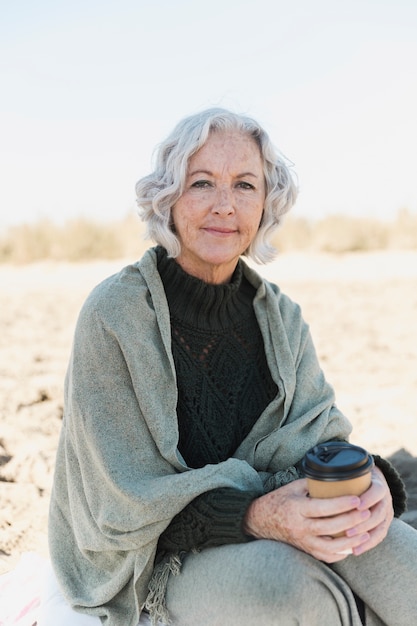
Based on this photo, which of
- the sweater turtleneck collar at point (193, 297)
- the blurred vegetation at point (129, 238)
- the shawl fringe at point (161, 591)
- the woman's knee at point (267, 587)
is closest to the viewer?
the woman's knee at point (267, 587)

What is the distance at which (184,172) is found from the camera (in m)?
2.43

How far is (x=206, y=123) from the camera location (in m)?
2.43

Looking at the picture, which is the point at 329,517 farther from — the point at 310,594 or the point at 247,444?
the point at 247,444

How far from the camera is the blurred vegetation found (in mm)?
15914

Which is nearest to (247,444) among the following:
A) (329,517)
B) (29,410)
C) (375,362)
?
(329,517)

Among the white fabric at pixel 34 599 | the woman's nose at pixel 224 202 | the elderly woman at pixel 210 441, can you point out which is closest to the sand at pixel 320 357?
the white fabric at pixel 34 599

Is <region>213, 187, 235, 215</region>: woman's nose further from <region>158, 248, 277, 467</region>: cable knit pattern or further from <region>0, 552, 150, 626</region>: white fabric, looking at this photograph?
<region>0, 552, 150, 626</region>: white fabric

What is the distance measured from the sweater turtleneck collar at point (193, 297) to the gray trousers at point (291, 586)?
2.40 feet

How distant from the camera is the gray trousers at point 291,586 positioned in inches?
74.9

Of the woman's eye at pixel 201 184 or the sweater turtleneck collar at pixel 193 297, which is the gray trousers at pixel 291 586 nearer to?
the sweater turtleneck collar at pixel 193 297

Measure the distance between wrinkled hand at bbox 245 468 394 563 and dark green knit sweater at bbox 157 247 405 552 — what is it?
28 centimetres

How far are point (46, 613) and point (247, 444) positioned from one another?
77 centimetres

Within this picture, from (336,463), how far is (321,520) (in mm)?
150

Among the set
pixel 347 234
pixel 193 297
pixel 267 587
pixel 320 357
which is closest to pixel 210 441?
pixel 193 297
